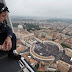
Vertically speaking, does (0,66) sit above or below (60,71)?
above

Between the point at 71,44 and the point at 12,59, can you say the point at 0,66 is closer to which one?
the point at 12,59

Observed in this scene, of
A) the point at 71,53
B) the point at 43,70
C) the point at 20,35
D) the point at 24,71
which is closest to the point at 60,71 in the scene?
the point at 43,70

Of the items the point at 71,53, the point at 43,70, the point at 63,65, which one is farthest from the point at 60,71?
the point at 71,53

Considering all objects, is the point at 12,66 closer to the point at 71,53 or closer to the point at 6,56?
the point at 6,56

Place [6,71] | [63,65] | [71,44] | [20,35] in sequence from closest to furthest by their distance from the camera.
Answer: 1. [6,71]
2. [63,65]
3. [71,44]
4. [20,35]

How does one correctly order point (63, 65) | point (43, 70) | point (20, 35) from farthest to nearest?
point (20, 35) → point (63, 65) → point (43, 70)

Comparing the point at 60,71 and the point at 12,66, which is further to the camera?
the point at 60,71

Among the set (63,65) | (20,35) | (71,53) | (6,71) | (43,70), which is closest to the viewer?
(6,71)

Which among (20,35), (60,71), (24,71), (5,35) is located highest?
(5,35)

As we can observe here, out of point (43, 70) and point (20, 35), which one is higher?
point (20, 35)
